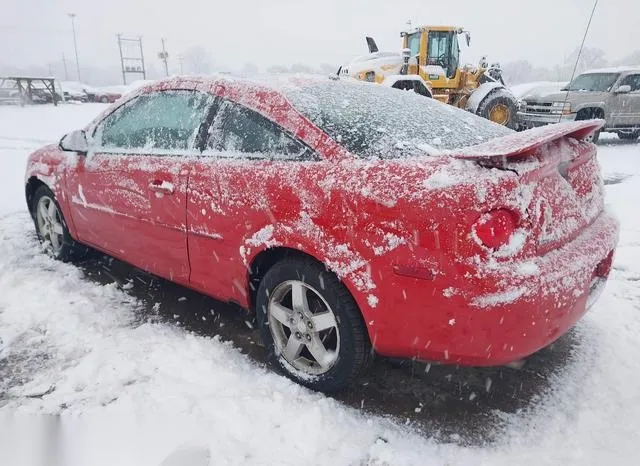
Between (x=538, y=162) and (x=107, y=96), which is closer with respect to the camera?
(x=538, y=162)

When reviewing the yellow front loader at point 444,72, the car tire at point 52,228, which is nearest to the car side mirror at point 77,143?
the car tire at point 52,228

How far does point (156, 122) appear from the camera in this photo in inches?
128

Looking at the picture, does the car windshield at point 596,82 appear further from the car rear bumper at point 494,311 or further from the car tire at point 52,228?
the car tire at point 52,228

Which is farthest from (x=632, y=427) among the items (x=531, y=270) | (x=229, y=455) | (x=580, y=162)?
(x=229, y=455)

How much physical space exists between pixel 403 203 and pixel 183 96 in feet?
5.87

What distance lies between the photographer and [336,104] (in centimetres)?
268

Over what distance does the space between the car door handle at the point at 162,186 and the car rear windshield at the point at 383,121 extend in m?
0.89

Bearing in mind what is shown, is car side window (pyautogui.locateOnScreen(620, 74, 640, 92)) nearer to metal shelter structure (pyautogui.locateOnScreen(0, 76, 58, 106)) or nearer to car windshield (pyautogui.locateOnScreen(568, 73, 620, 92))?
car windshield (pyautogui.locateOnScreen(568, 73, 620, 92))

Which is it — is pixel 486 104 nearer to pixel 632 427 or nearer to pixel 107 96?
pixel 632 427

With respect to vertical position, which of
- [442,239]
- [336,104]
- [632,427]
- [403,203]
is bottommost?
[632,427]

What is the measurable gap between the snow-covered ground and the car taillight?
0.94 meters

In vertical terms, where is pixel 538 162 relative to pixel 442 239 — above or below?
above

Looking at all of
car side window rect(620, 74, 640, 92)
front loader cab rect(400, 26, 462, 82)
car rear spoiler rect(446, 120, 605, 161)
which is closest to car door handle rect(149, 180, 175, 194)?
car rear spoiler rect(446, 120, 605, 161)

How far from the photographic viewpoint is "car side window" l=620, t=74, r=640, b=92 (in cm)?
1217
